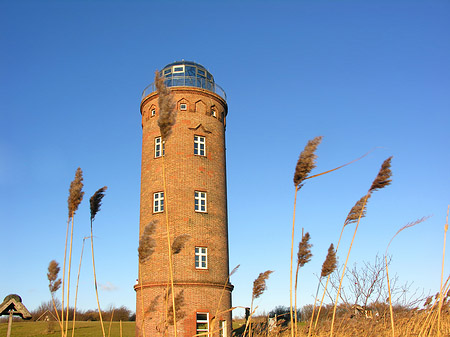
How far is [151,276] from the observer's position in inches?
799

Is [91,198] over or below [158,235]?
below

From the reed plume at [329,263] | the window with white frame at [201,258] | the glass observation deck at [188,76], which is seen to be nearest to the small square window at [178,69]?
the glass observation deck at [188,76]

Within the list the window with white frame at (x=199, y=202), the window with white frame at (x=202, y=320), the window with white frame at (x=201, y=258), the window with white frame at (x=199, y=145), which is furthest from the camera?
the window with white frame at (x=199, y=145)

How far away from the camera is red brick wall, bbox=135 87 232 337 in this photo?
65.2 feet

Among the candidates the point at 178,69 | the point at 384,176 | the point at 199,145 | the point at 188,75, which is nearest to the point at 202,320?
the point at 199,145

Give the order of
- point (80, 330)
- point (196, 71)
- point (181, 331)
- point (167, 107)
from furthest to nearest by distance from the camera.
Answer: point (80, 330)
point (196, 71)
point (181, 331)
point (167, 107)

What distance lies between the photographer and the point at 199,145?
72.5 ft

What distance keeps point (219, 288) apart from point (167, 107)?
58.9 feet

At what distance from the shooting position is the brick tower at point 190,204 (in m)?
19.8

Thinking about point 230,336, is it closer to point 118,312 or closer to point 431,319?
point 431,319

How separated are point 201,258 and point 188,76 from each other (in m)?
10.0

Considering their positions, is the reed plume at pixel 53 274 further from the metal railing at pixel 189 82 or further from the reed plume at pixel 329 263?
the metal railing at pixel 189 82

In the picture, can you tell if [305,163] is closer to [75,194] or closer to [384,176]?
[384,176]

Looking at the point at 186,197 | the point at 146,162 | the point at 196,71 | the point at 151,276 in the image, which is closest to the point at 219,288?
the point at 151,276
